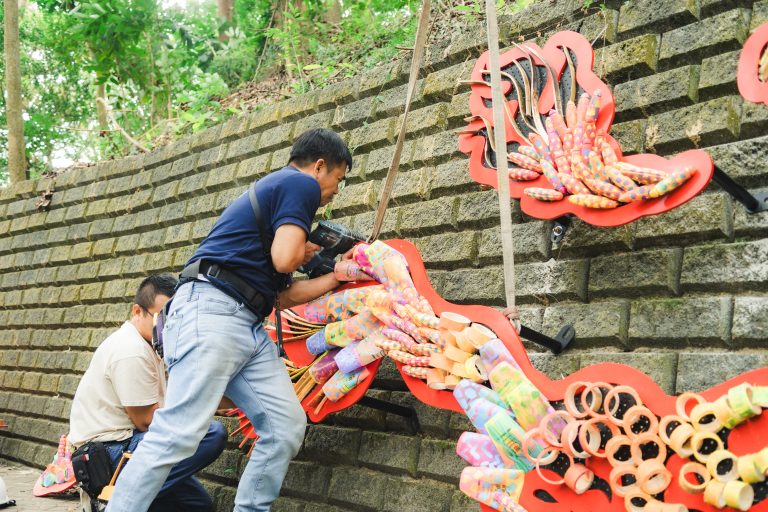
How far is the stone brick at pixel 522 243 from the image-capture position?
3520 mm

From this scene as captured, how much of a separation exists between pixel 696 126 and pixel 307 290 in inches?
69.7

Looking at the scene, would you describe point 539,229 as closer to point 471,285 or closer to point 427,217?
point 471,285

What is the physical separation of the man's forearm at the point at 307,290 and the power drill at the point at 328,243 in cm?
8

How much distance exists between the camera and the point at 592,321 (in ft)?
10.5

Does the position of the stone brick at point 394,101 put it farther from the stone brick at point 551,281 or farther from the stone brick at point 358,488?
the stone brick at point 358,488

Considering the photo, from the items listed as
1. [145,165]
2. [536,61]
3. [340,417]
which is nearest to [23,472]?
[145,165]

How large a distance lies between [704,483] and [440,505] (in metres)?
1.45

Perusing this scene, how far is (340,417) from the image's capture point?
13.9 ft

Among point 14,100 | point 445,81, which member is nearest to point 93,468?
point 445,81

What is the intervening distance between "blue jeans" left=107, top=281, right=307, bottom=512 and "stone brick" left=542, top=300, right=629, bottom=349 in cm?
113

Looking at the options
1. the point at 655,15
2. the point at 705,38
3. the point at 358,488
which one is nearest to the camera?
the point at 705,38

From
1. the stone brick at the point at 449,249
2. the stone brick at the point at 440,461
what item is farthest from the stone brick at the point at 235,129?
the stone brick at the point at 440,461

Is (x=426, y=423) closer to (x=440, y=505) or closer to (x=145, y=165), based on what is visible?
(x=440, y=505)

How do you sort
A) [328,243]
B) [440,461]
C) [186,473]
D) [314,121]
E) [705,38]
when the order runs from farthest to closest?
[314,121], [186,473], [328,243], [440,461], [705,38]
